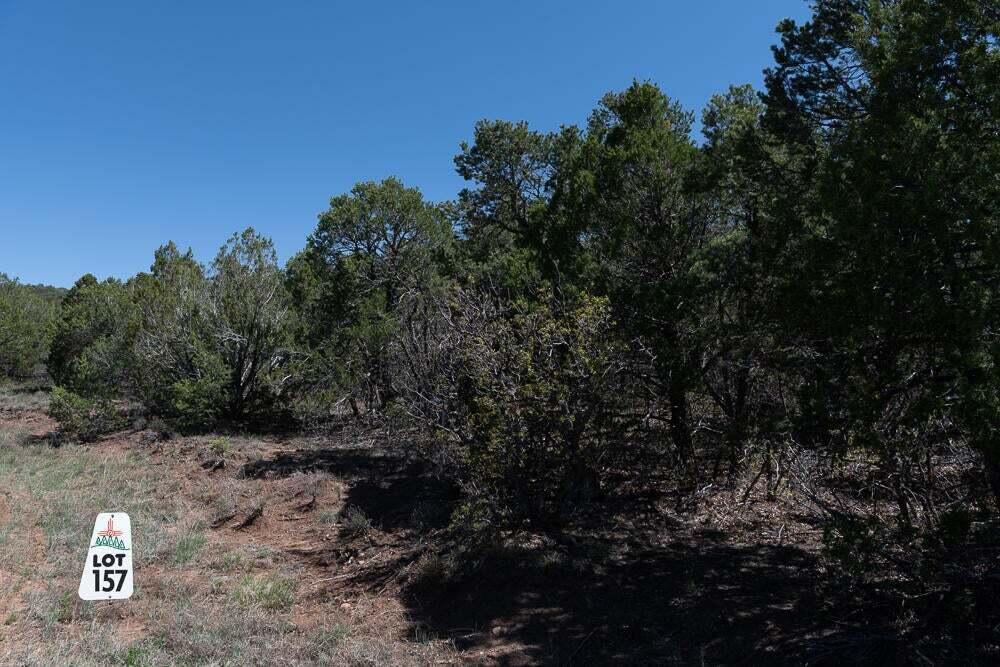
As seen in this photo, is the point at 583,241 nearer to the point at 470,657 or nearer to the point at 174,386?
the point at 470,657

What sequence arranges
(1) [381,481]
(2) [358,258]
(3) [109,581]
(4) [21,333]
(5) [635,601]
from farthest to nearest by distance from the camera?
1. (4) [21,333]
2. (2) [358,258]
3. (1) [381,481]
4. (5) [635,601]
5. (3) [109,581]

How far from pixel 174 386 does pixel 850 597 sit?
18688 mm

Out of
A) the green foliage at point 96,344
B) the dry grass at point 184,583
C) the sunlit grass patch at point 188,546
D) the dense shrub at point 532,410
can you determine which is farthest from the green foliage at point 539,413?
the green foliage at point 96,344

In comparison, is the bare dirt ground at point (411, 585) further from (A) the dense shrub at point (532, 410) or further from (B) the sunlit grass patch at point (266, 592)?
(A) the dense shrub at point (532, 410)

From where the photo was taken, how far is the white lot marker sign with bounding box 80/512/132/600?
5895mm

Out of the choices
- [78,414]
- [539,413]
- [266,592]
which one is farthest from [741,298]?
[78,414]

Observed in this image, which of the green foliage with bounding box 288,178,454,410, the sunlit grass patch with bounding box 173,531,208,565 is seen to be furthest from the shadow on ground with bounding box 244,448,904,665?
the green foliage with bounding box 288,178,454,410

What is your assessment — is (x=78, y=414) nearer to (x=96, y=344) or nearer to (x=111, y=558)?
(x=96, y=344)

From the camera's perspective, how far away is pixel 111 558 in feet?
19.6

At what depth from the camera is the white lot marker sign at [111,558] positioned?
19.3 feet

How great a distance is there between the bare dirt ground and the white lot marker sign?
0.59 m

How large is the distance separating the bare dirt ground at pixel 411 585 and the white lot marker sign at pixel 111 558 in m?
0.59

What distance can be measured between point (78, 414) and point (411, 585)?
55.4 ft

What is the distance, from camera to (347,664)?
6.02 metres
